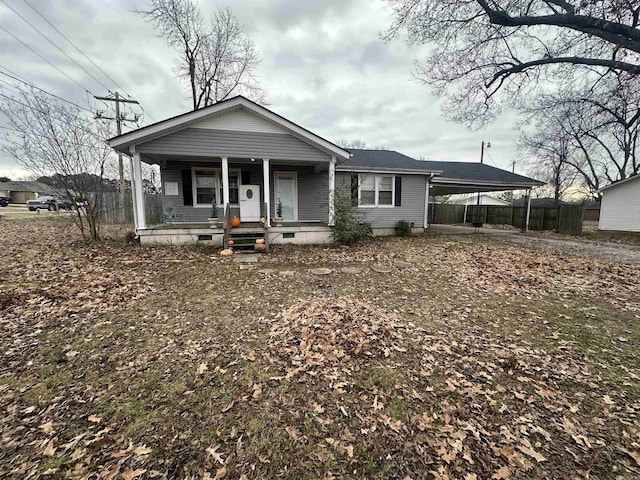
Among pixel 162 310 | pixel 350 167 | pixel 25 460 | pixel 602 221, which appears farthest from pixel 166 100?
pixel 602 221

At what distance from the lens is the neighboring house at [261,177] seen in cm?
896

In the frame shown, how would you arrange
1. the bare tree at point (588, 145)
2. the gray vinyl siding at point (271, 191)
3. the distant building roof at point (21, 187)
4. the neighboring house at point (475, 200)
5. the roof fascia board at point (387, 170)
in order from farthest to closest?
the distant building roof at point (21, 187), the neighboring house at point (475, 200), the bare tree at point (588, 145), the roof fascia board at point (387, 170), the gray vinyl siding at point (271, 191)

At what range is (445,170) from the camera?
15.8m

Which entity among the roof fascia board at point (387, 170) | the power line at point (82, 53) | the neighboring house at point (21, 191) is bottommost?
the roof fascia board at point (387, 170)

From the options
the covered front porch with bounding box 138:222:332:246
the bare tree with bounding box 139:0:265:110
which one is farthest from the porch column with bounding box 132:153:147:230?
the bare tree with bounding box 139:0:265:110

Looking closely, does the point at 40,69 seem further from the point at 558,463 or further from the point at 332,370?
A: the point at 558,463

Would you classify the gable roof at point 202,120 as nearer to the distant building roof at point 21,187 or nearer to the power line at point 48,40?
the power line at point 48,40

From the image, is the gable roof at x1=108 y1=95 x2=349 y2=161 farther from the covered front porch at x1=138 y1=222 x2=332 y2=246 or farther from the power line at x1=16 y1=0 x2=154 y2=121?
the power line at x1=16 y1=0 x2=154 y2=121

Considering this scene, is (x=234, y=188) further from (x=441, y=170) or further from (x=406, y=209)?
(x=441, y=170)

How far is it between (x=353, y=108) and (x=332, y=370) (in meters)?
21.9

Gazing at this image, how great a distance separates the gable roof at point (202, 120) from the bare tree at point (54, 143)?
1.27 metres

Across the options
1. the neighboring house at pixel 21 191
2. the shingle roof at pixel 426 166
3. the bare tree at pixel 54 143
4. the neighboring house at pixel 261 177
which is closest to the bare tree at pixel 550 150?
the shingle roof at pixel 426 166

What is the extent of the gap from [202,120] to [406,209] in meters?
9.34

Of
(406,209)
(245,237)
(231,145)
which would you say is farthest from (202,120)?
(406,209)
